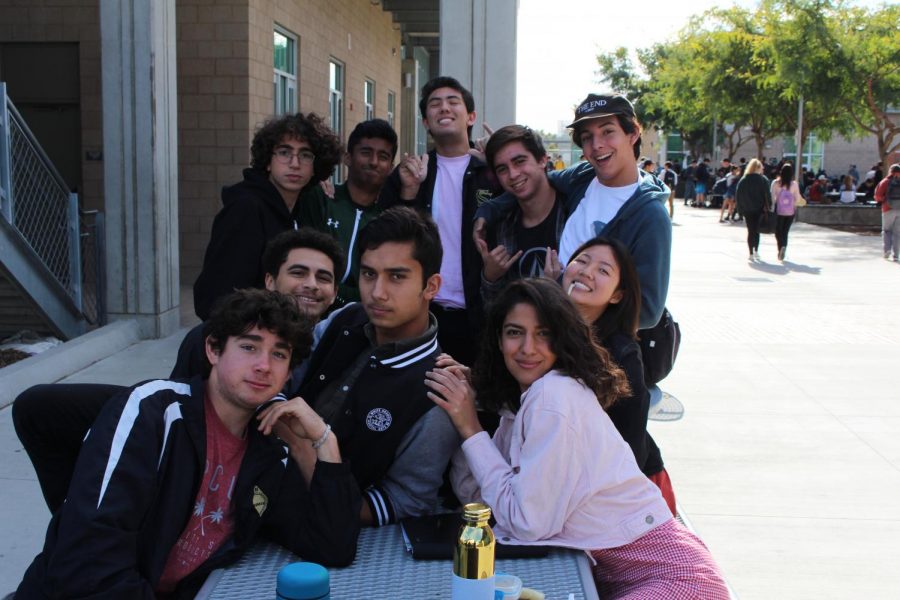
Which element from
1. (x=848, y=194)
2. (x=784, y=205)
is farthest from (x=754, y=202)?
(x=848, y=194)

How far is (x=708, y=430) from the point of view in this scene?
6504 mm

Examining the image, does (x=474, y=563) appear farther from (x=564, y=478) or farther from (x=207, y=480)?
(x=207, y=480)

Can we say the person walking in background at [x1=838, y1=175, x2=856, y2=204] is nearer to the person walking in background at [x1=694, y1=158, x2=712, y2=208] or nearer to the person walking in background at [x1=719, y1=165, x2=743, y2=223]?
the person walking in background at [x1=694, y1=158, x2=712, y2=208]

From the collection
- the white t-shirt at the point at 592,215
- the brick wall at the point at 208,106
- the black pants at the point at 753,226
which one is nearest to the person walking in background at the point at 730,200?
the black pants at the point at 753,226

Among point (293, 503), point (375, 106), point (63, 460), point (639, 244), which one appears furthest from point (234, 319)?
point (375, 106)

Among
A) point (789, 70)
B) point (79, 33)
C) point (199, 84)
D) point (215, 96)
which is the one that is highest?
point (789, 70)

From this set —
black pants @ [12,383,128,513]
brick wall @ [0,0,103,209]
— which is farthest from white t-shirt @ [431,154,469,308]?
brick wall @ [0,0,103,209]

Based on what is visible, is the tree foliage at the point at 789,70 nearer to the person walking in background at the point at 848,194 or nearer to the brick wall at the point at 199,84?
the person walking in background at the point at 848,194

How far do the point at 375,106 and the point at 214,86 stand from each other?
32.6 feet

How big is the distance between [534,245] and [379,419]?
4.38ft

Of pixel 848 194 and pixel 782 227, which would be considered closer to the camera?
pixel 782 227

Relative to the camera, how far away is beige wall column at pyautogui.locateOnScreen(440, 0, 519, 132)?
23.2 ft

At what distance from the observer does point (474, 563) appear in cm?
201

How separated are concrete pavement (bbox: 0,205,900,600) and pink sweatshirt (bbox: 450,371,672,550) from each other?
67.1 inches
